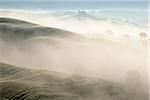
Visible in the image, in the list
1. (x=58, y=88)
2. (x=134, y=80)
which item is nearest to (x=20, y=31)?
(x=134, y=80)

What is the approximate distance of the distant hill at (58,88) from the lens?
3222 cm

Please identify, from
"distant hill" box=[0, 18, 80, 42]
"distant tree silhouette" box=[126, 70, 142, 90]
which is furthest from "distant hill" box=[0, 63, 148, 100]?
"distant hill" box=[0, 18, 80, 42]

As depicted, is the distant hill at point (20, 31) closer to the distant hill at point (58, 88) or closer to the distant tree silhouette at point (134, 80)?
the distant hill at point (58, 88)

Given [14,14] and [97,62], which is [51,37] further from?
[14,14]

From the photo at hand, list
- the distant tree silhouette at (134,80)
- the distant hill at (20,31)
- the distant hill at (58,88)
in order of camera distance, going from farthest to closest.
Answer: the distant hill at (20,31) → the distant tree silhouette at (134,80) → the distant hill at (58,88)

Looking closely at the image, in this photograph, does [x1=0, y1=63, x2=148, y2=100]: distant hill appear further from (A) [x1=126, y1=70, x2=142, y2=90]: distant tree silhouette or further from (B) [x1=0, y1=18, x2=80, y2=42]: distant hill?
(B) [x1=0, y1=18, x2=80, y2=42]: distant hill

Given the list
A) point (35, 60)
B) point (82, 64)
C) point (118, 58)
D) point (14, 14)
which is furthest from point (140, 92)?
point (14, 14)

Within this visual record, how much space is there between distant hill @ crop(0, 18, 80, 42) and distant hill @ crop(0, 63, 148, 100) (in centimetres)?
3553

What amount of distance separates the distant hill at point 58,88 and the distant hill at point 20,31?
35529 millimetres

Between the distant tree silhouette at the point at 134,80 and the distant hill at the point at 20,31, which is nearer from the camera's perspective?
the distant tree silhouette at the point at 134,80

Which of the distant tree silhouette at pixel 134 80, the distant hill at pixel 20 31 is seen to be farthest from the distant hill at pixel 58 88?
the distant hill at pixel 20 31

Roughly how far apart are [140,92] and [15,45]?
41969 millimetres

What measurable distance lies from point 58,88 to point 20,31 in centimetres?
4570

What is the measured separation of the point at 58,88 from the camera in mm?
35594
